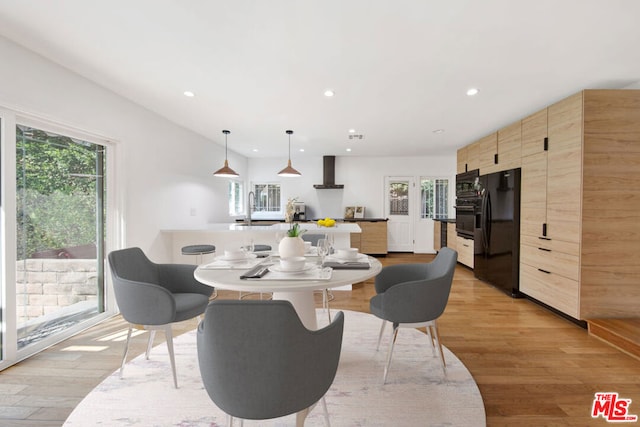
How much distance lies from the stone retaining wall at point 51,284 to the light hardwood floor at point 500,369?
1.09 feet

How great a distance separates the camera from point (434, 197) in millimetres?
6988

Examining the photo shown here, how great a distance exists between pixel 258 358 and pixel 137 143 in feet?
10.8

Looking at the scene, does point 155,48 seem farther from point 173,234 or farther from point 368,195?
point 368,195

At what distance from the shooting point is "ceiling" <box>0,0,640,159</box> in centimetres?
170

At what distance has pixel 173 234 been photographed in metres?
4.04

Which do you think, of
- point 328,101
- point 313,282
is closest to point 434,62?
point 328,101

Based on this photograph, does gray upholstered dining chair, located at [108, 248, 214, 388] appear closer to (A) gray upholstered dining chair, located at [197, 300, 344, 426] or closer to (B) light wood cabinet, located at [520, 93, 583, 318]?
(A) gray upholstered dining chair, located at [197, 300, 344, 426]

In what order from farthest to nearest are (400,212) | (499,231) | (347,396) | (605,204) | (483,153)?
(400,212) < (483,153) < (499,231) < (605,204) < (347,396)

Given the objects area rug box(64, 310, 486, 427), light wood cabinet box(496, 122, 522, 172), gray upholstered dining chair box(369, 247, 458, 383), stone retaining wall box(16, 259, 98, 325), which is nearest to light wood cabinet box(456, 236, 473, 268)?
light wood cabinet box(496, 122, 522, 172)

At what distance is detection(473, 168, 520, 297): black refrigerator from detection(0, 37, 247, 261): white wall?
4.01 metres

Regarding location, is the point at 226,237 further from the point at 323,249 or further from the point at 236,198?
the point at 236,198

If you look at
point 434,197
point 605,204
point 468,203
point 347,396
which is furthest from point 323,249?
point 434,197

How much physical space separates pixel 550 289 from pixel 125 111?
489 centimetres

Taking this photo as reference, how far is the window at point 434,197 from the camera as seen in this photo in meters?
6.98
